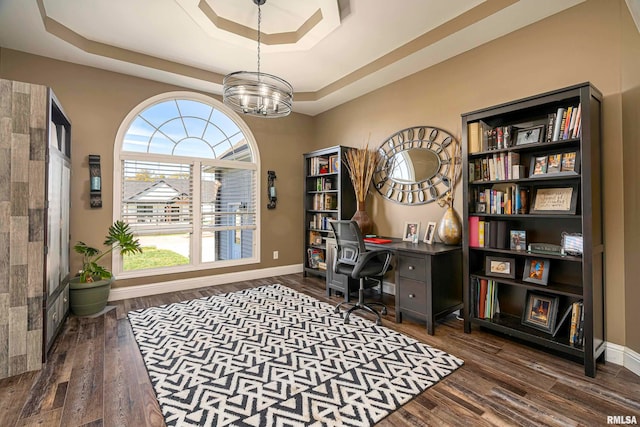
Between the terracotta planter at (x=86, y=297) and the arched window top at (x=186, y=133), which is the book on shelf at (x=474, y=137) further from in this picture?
the terracotta planter at (x=86, y=297)

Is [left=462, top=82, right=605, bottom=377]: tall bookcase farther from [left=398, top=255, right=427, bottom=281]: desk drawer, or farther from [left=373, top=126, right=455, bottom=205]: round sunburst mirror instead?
[left=373, top=126, right=455, bottom=205]: round sunburst mirror

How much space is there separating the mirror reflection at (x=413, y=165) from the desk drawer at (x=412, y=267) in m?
1.14

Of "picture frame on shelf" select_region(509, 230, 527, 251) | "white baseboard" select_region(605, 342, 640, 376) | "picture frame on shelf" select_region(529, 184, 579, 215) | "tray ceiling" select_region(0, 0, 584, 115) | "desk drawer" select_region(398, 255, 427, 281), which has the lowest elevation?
"white baseboard" select_region(605, 342, 640, 376)

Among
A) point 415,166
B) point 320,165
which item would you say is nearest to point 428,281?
point 415,166

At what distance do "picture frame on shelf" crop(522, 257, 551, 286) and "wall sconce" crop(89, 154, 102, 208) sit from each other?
458 centimetres

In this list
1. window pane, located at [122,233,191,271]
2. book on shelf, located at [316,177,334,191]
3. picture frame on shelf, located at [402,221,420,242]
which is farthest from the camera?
book on shelf, located at [316,177,334,191]

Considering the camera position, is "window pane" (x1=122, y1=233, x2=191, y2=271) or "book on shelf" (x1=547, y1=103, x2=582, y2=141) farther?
"window pane" (x1=122, y1=233, x2=191, y2=271)

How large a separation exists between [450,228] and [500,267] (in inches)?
23.9

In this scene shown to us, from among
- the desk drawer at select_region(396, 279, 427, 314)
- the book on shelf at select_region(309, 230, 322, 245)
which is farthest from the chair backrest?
the book on shelf at select_region(309, 230, 322, 245)

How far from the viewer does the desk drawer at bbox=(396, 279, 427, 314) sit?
282 cm

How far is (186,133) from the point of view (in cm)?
427

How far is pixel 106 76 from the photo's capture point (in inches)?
145

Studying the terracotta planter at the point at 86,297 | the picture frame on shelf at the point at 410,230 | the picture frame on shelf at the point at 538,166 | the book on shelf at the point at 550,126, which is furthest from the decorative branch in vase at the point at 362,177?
the terracotta planter at the point at 86,297

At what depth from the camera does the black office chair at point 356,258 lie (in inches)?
117
